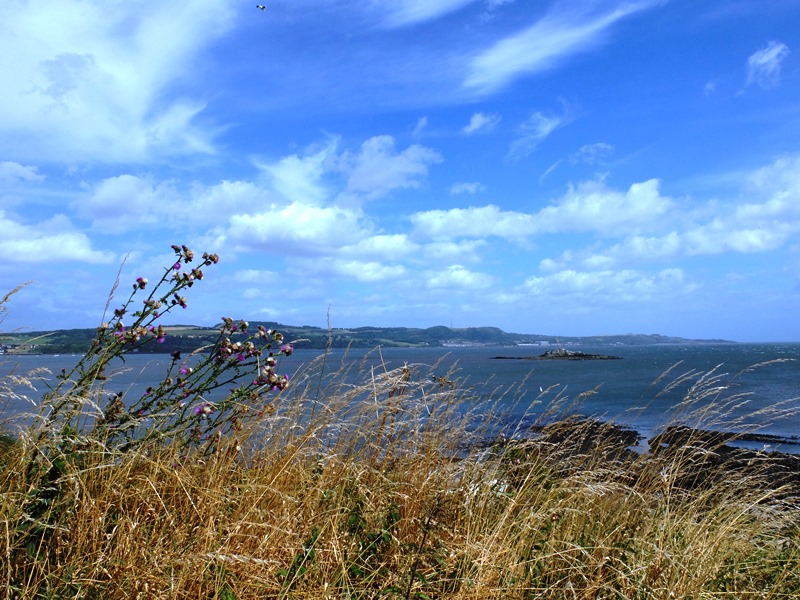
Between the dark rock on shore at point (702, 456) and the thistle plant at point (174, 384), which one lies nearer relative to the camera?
the thistle plant at point (174, 384)

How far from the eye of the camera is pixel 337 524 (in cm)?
341

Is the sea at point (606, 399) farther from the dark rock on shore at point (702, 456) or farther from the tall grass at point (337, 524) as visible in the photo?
the tall grass at point (337, 524)

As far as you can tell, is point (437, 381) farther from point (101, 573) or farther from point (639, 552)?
point (101, 573)

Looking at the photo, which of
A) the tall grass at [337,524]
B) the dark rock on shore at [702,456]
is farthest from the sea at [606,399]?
the tall grass at [337,524]

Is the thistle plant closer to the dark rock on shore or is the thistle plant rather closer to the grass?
the grass

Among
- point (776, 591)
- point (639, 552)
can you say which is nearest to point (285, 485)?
point (639, 552)

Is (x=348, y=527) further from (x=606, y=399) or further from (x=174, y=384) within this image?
(x=606, y=399)

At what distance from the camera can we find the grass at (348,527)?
9.26ft

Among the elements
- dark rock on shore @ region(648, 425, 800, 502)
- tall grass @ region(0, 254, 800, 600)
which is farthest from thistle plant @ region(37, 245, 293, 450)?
dark rock on shore @ region(648, 425, 800, 502)

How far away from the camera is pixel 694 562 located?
136 inches

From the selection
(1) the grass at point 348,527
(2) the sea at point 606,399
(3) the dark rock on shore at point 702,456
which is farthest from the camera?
(3) the dark rock on shore at point 702,456

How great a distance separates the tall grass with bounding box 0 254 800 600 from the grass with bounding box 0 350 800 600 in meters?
0.01

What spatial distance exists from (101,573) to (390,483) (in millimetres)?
1667

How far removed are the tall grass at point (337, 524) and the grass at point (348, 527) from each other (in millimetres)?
14
